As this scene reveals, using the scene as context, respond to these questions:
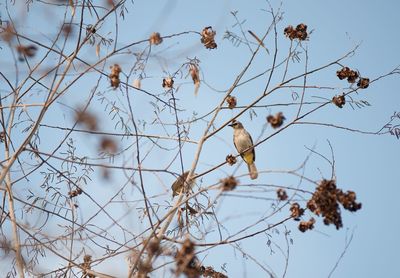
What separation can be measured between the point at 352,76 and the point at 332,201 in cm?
191

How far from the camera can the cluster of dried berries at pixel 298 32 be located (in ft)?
14.8

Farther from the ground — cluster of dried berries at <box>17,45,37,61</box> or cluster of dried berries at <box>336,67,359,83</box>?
cluster of dried berries at <box>336,67,359,83</box>

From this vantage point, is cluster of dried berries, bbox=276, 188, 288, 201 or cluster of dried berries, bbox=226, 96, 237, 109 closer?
cluster of dried berries, bbox=276, 188, 288, 201

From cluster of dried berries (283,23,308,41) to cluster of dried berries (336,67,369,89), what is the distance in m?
0.45

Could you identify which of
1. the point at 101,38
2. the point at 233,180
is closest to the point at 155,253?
the point at 233,180

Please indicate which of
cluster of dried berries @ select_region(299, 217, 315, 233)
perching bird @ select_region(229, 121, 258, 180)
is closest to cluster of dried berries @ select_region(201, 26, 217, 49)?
cluster of dried berries @ select_region(299, 217, 315, 233)

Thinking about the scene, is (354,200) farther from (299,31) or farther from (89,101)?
(299,31)

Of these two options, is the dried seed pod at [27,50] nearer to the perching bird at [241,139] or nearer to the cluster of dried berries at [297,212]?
the cluster of dried berries at [297,212]

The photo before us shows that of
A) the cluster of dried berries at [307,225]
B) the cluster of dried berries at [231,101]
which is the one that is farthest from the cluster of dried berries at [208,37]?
the cluster of dried berries at [307,225]

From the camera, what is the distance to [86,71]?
318cm

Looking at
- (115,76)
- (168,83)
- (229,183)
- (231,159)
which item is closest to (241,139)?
(231,159)

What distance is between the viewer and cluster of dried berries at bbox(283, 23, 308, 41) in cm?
450

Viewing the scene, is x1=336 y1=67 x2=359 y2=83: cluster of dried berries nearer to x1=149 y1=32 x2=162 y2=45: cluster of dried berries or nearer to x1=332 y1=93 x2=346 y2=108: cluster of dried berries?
x1=332 y1=93 x2=346 y2=108: cluster of dried berries

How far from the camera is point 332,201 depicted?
9.39 ft
